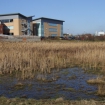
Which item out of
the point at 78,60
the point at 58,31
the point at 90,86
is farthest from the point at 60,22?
the point at 90,86

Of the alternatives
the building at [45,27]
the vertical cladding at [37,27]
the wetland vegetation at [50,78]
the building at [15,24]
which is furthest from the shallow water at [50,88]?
the vertical cladding at [37,27]

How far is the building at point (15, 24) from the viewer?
3051 inches

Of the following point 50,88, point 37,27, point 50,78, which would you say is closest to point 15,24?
point 37,27

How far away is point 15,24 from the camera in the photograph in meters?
77.9

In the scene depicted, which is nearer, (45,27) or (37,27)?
(37,27)

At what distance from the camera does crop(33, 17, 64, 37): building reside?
90.6 meters

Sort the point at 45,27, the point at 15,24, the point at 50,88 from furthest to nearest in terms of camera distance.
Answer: the point at 45,27 → the point at 15,24 → the point at 50,88

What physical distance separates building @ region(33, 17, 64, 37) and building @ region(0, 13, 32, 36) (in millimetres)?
7463

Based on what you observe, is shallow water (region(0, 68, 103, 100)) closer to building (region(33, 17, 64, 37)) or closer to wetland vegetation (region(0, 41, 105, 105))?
wetland vegetation (region(0, 41, 105, 105))

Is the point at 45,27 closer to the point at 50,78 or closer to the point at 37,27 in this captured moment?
the point at 37,27

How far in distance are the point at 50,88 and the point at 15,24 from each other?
Result: 71.8 meters

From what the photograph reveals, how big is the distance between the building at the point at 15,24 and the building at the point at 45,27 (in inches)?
294

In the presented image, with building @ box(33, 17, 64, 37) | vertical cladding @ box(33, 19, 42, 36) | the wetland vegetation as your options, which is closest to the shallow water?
the wetland vegetation

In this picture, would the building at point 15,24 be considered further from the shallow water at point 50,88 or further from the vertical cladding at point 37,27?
the shallow water at point 50,88
